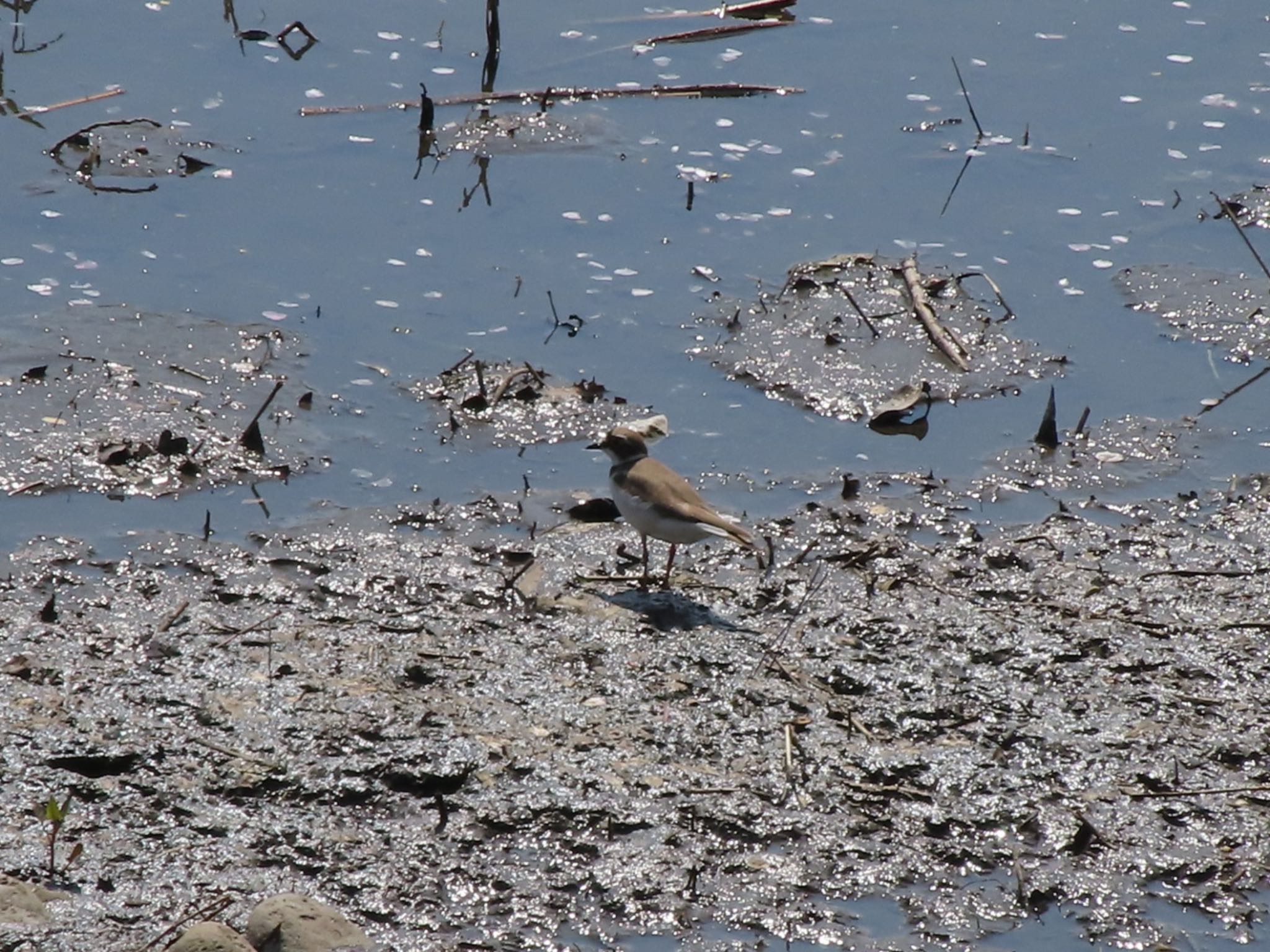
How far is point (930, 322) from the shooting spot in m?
9.75

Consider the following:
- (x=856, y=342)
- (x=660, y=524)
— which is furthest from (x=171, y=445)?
(x=856, y=342)

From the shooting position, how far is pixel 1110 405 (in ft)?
30.2

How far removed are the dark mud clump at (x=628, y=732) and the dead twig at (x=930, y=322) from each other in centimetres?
211

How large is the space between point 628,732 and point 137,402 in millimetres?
3803

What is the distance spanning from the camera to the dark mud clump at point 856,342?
9.32 metres

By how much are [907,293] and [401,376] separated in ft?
10.7

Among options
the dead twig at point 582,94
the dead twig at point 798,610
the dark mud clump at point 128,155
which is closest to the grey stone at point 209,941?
the dead twig at point 798,610

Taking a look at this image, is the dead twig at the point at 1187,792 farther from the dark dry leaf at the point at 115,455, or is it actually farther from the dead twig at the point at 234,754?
the dark dry leaf at the point at 115,455

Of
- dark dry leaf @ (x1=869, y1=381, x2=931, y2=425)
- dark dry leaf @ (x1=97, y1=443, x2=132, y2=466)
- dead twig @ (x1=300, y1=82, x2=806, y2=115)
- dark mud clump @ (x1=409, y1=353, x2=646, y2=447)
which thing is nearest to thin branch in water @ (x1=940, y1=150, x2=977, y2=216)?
dead twig @ (x1=300, y1=82, x2=806, y2=115)

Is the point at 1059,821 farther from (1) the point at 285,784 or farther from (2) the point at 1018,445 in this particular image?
(2) the point at 1018,445

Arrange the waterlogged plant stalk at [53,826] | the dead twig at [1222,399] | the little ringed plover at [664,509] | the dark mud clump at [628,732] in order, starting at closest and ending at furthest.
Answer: the waterlogged plant stalk at [53,826] → the dark mud clump at [628,732] → the little ringed plover at [664,509] → the dead twig at [1222,399]

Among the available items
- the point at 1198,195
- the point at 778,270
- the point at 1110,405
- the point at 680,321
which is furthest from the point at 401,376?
the point at 1198,195

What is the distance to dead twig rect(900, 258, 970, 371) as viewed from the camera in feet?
31.4

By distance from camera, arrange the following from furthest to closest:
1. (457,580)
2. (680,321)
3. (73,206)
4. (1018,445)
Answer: (73,206) → (680,321) → (1018,445) → (457,580)
